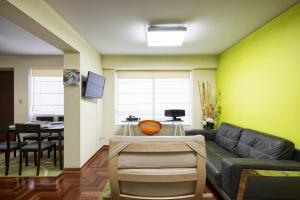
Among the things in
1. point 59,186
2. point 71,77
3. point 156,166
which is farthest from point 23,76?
point 156,166

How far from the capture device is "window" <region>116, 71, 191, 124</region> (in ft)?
19.6

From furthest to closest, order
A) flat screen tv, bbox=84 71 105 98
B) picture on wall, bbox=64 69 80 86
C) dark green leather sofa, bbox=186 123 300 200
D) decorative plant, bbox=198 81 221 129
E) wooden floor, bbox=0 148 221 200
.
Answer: decorative plant, bbox=198 81 221 129 → flat screen tv, bbox=84 71 105 98 → picture on wall, bbox=64 69 80 86 → wooden floor, bbox=0 148 221 200 → dark green leather sofa, bbox=186 123 300 200

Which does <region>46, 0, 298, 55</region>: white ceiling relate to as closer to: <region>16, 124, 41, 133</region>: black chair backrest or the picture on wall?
the picture on wall

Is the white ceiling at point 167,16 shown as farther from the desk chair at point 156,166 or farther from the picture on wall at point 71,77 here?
the desk chair at point 156,166

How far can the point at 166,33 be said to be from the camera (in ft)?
11.4

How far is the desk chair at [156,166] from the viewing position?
0.92 metres

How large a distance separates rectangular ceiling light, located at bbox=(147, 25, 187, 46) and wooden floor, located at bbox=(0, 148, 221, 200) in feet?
7.96

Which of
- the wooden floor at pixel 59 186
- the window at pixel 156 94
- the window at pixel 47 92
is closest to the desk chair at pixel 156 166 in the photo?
the wooden floor at pixel 59 186

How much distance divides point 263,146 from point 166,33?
2176 millimetres

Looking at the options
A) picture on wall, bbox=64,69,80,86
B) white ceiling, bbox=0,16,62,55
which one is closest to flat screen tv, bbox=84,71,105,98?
picture on wall, bbox=64,69,80,86

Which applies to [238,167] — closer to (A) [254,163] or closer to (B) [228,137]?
(A) [254,163]

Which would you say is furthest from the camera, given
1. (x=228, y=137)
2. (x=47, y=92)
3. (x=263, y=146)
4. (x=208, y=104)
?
(x=47, y=92)

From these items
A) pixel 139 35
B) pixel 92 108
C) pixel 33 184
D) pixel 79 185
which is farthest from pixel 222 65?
pixel 33 184

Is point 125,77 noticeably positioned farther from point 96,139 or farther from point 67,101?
point 67,101
